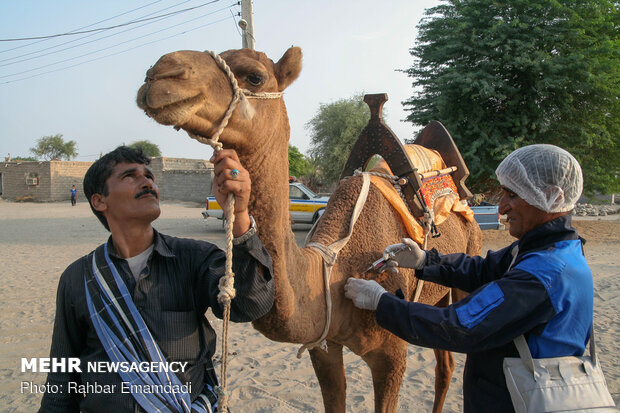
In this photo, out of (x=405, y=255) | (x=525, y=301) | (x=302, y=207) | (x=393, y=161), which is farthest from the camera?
(x=302, y=207)

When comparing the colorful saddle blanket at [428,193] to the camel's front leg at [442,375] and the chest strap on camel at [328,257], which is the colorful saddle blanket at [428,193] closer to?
the chest strap on camel at [328,257]

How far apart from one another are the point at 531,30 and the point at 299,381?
39.7ft

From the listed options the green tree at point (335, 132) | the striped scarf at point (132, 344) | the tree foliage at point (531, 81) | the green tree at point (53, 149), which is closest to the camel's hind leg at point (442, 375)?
the striped scarf at point (132, 344)

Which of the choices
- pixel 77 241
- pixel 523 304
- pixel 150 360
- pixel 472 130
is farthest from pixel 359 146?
pixel 77 241

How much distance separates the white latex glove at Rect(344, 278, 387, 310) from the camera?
215 cm

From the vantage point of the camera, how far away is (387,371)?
107 inches

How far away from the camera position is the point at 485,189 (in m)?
14.1

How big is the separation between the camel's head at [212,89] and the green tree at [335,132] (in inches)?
924

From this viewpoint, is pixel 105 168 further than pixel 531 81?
No

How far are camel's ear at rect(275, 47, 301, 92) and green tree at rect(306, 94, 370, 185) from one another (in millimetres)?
23423

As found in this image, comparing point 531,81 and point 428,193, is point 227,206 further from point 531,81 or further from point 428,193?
point 531,81

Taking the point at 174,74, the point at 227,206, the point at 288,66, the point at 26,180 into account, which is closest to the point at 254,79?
the point at 288,66

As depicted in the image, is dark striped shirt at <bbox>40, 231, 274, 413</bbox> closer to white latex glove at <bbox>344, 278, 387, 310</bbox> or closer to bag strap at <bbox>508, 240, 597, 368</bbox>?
white latex glove at <bbox>344, 278, 387, 310</bbox>

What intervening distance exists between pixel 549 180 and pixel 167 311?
66.5 inches
